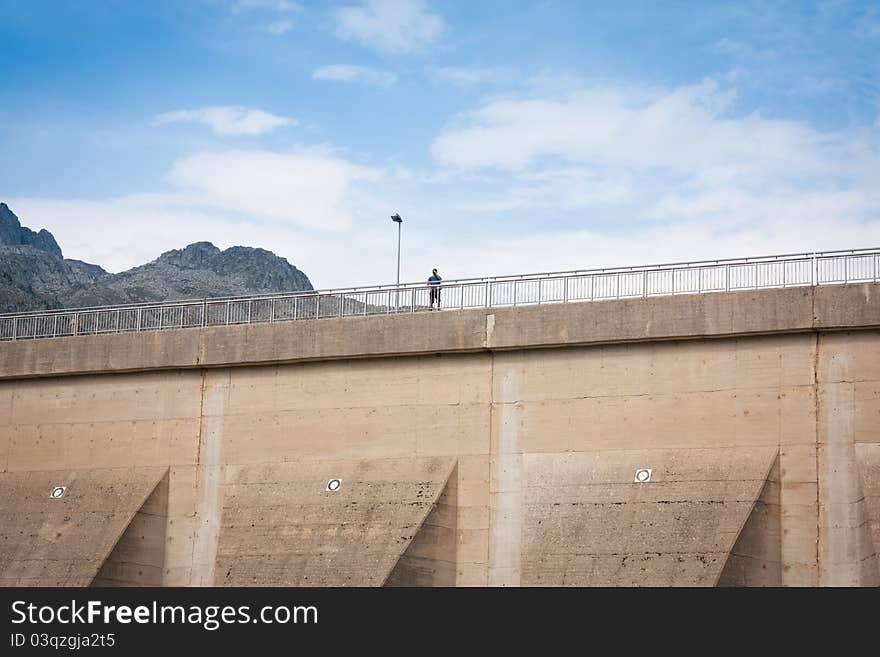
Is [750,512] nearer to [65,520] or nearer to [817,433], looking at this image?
[817,433]

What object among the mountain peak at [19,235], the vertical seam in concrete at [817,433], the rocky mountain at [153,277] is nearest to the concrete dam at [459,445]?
the vertical seam in concrete at [817,433]

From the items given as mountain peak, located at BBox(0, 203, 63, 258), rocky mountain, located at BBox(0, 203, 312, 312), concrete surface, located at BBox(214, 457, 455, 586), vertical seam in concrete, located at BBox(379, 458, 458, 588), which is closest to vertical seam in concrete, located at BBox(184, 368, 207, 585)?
concrete surface, located at BBox(214, 457, 455, 586)

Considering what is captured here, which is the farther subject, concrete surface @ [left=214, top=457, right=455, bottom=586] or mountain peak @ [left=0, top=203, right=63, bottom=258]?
mountain peak @ [left=0, top=203, right=63, bottom=258]

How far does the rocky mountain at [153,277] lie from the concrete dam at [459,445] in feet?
226

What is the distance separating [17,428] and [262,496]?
8.30m

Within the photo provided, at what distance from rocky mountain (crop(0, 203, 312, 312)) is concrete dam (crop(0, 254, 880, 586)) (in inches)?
2714

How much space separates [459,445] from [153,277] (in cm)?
9037

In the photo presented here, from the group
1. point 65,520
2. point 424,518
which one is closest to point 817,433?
point 424,518

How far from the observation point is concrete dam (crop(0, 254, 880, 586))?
29.1 m

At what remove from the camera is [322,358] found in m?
34.7

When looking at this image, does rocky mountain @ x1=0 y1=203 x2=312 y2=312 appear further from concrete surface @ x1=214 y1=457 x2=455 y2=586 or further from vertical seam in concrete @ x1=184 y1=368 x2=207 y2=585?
concrete surface @ x1=214 y1=457 x2=455 y2=586

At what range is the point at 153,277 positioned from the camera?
119250 millimetres

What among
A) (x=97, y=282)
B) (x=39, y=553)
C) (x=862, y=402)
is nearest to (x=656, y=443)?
(x=862, y=402)

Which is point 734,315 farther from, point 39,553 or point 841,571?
point 39,553
